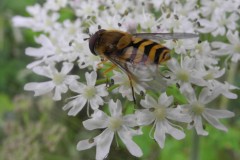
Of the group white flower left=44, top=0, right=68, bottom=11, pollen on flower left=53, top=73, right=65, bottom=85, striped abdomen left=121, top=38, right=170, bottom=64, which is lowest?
pollen on flower left=53, top=73, right=65, bottom=85

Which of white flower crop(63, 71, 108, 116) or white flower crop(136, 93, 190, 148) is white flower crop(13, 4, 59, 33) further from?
white flower crop(136, 93, 190, 148)

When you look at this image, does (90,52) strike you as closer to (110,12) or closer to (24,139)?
(110,12)

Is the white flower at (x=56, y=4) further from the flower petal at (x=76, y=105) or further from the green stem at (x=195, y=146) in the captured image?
the green stem at (x=195, y=146)

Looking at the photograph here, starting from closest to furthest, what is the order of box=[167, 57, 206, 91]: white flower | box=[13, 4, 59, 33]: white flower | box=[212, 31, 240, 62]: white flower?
box=[167, 57, 206, 91]: white flower, box=[212, 31, 240, 62]: white flower, box=[13, 4, 59, 33]: white flower

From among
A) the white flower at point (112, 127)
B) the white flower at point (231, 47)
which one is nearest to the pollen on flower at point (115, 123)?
the white flower at point (112, 127)

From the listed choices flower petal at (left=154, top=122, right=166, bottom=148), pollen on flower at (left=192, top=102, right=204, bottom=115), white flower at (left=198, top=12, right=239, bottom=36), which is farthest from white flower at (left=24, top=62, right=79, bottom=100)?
white flower at (left=198, top=12, right=239, bottom=36)
